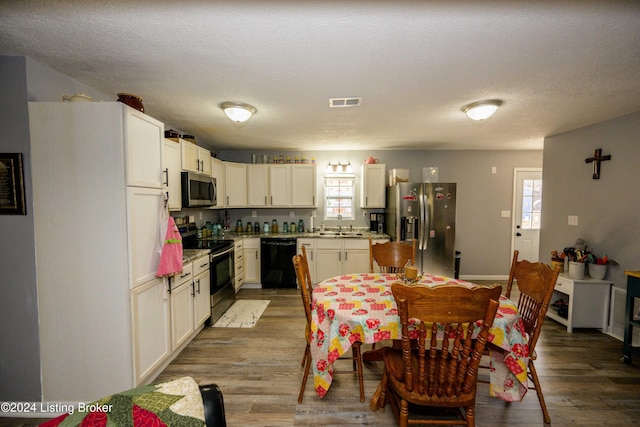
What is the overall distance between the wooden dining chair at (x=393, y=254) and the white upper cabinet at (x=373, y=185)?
6.81ft

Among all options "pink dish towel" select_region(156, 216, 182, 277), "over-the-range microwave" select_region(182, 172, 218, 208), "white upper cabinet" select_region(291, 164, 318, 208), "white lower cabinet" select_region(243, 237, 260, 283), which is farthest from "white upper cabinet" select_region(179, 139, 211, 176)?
"white upper cabinet" select_region(291, 164, 318, 208)

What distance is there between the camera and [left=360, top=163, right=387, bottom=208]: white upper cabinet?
459 cm

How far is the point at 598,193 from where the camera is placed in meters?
3.14

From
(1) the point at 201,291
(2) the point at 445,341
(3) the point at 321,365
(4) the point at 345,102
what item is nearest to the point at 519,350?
(2) the point at 445,341

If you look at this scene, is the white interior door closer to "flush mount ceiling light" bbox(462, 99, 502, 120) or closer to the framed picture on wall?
"flush mount ceiling light" bbox(462, 99, 502, 120)

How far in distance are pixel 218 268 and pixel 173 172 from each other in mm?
1221

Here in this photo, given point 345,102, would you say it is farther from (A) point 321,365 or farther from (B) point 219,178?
(B) point 219,178

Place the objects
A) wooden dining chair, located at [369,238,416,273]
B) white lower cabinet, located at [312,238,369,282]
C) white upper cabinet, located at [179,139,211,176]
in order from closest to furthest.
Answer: wooden dining chair, located at [369,238,416,273] → white upper cabinet, located at [179,139,211,176] → white lower cabinet, located at [312,238,369,282]

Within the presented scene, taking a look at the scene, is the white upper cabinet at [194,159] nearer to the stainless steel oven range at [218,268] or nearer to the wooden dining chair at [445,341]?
the stainless steel oven range at [218,268]

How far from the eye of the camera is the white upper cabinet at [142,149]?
1810 millimetres

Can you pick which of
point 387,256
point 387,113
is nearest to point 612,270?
point 387,256

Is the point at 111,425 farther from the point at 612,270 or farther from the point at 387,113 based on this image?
the point at 612,270

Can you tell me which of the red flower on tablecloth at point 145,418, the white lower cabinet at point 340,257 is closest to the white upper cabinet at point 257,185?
the white lower cabinet at point 340,257

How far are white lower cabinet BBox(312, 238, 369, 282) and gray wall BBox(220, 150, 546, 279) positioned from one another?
80 cm
